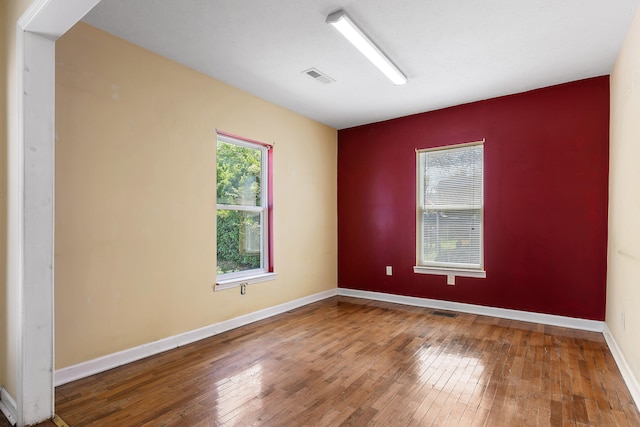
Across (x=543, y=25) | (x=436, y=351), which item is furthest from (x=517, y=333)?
(x=543, y=25)

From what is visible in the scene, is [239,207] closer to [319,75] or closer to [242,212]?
[242,212]

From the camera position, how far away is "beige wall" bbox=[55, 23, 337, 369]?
2.63 meters

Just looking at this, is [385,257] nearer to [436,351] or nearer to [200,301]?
[436,351]

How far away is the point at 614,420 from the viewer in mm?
2092

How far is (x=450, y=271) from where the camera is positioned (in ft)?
15.3

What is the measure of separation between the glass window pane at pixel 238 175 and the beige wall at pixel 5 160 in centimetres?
186

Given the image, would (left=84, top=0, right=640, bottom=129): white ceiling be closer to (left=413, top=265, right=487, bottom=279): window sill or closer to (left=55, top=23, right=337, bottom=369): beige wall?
(left=55, top=23, right=337, bottom=369): beige wall

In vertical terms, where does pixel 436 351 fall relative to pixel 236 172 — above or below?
below

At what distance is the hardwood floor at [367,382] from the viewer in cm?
213

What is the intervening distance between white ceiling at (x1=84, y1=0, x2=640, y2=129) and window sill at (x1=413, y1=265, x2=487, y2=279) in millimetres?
2256

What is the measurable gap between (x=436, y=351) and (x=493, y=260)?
5.75 feet

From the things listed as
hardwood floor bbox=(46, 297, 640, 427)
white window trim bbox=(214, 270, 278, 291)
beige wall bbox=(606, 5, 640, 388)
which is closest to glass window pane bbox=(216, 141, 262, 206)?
white window trim bbox=(214, 270, 278, 291)

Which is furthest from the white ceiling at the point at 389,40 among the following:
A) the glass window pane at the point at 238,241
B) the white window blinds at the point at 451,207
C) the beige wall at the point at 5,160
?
the glass window pane at the point at 238,241

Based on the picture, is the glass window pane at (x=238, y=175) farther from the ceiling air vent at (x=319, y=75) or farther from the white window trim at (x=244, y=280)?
the ceiling air vent at (x=319, y=75)
